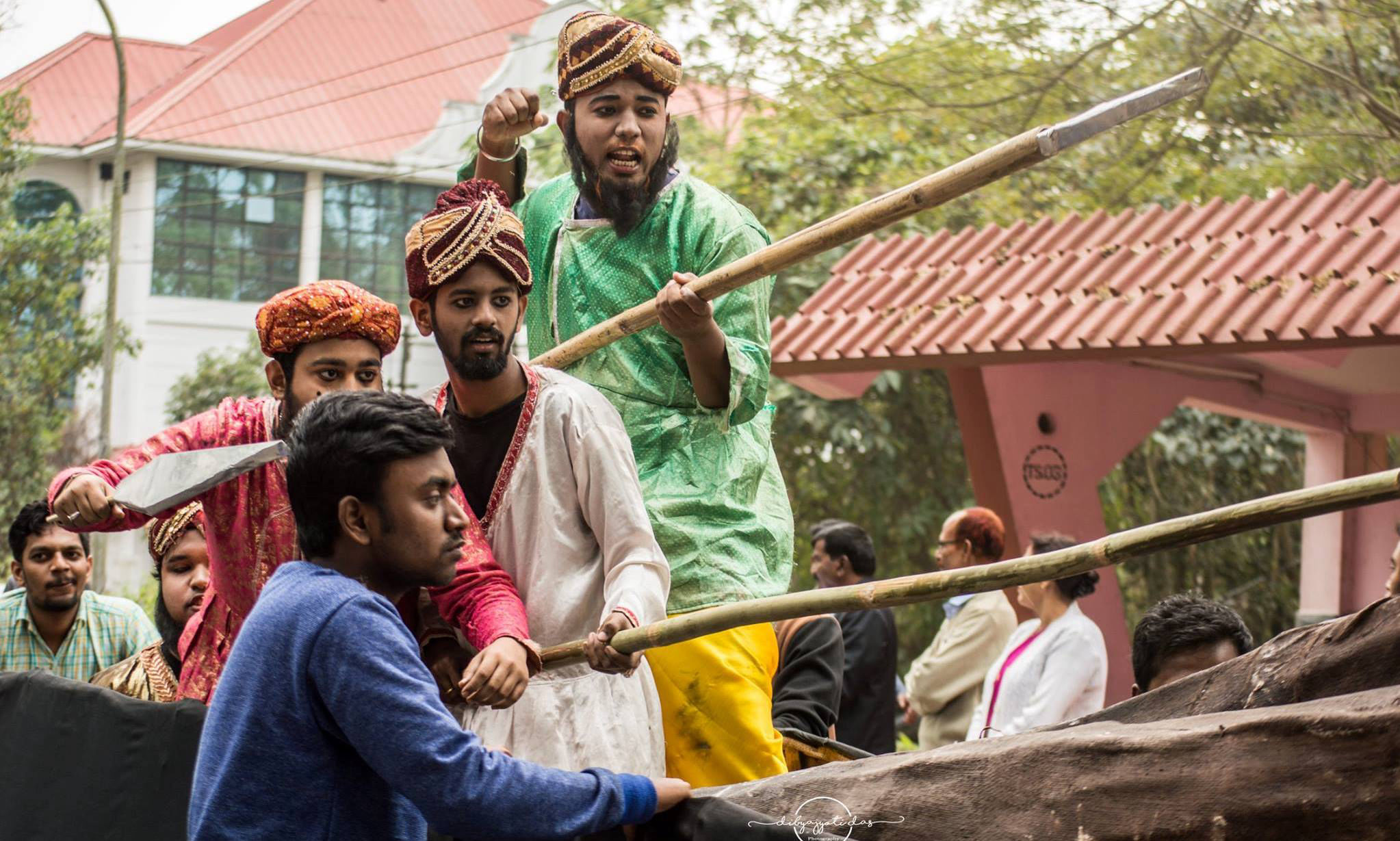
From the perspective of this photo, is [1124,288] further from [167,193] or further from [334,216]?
[334,216]

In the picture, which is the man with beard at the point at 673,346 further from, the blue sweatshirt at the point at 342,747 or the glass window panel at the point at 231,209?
the glass window panel at the point at 231,209

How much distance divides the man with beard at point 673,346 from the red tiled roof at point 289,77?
997cm

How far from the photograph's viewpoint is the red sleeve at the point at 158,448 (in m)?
2.93

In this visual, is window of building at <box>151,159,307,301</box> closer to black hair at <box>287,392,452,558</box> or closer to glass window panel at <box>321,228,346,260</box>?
glass window panel at <box>321,228,346,260</box>

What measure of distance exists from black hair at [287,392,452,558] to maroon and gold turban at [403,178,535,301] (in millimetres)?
562

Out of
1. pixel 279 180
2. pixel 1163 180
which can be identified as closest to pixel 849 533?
pixel 1163 180

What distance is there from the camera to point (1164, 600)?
395 centimetres

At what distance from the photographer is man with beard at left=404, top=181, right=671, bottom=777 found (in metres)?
2.85

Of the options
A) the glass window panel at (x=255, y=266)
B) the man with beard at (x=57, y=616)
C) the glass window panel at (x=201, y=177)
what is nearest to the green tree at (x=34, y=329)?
the glass window panel at (x=201, y=177)

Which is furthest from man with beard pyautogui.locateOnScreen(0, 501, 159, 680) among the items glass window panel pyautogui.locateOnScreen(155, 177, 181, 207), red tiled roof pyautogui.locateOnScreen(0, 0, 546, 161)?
glass window panel pyautogui.locateOnScreen(155, 177, 181, 207)

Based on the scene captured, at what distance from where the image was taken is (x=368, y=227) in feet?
65.7

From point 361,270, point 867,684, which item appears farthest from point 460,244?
point 361,270

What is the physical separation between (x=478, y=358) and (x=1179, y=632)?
1.90 metres

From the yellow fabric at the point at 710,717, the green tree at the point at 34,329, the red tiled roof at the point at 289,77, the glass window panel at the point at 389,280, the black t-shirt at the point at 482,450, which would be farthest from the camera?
the glass window panel at the point at 389,280
